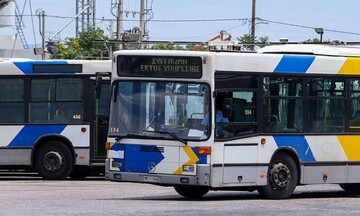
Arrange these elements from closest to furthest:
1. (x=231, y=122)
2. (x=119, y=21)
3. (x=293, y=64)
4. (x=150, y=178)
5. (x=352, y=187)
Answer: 1. (x=150, y=178)
2. (x=231, y=122)
3. (x=293, y=64)
4. (x=352, y=187)
5. (x=119, y=21)

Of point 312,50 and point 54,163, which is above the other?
point 312,50

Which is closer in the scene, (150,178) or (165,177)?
(165,177)

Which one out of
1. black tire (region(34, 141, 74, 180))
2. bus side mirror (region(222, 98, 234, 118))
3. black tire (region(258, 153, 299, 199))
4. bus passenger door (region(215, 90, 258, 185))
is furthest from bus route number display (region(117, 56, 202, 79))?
black tire (region(34, 141, 74, 180))

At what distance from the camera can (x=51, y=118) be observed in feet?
90.2

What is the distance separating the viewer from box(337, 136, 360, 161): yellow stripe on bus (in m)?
22.3

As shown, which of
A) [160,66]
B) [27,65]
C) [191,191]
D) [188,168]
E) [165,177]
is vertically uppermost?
[27,65]

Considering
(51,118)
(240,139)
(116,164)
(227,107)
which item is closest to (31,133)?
(51,118)

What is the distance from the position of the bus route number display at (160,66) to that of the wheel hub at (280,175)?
2.39 m

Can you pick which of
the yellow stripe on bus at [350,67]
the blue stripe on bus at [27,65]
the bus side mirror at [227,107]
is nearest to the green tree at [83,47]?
the blue stripe on bus at [27,65]

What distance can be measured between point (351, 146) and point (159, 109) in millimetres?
4249

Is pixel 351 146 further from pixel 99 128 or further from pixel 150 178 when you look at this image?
pixel 99 128

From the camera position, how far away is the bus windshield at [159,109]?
20312 mm

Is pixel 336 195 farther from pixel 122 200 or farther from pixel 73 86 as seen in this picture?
pixel 73 86

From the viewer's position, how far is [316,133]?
2202 centimetres
